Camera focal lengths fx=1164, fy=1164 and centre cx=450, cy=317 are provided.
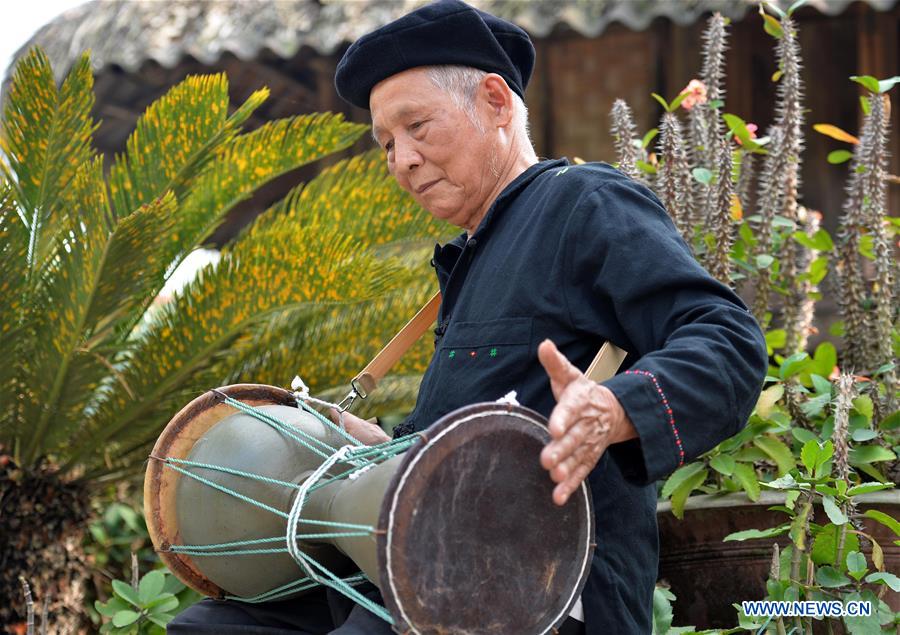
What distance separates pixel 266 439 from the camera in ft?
6.66

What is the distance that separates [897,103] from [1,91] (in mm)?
4560

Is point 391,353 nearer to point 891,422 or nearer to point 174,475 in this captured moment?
point 174,475

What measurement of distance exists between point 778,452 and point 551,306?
1.34m

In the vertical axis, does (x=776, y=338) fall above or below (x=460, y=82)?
below

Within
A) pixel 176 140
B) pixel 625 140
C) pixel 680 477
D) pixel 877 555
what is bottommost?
pixel 877 555

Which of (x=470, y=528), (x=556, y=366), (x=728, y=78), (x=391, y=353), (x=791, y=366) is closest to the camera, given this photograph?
(x=556, y=366)

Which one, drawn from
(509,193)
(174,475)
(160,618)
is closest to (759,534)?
(509,193)

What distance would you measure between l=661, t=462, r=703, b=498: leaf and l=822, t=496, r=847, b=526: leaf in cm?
40

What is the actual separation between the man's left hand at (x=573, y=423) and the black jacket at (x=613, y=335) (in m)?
0.03

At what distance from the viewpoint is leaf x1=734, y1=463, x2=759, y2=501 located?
281 cm

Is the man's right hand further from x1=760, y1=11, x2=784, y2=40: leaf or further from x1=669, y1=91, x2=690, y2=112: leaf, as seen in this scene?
x1=760, y1=11, x2=784, y2=40: leaf

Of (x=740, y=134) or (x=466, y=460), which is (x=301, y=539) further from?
(x=740, y=134)

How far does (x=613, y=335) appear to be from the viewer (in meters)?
1.78

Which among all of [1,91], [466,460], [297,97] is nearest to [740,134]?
[466,460]
